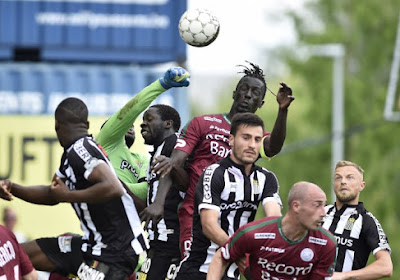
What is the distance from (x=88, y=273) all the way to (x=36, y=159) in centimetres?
1678

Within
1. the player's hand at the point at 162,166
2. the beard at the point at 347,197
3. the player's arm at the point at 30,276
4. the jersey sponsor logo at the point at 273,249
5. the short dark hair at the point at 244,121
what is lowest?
the player's arm at the point at 30,276

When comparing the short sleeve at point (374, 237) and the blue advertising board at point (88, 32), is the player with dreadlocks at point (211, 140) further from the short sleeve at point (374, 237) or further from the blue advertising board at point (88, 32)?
the blue advertising board at point (88, 32)

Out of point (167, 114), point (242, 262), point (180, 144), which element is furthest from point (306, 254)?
point (167, 114)

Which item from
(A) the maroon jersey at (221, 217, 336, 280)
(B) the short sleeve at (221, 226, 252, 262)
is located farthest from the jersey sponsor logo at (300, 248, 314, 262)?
(B) the short sleeve at (221, 226, 252, 262)

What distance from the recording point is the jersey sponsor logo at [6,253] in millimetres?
9062

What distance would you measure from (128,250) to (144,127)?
2242 mm

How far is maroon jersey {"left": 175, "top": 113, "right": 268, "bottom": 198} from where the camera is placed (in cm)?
1080

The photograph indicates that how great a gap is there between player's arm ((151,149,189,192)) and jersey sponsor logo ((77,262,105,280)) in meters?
1.17

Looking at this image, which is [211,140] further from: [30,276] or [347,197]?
[30,276]

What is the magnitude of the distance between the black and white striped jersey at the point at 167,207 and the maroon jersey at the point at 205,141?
0.54 m

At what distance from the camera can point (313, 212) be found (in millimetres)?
9227

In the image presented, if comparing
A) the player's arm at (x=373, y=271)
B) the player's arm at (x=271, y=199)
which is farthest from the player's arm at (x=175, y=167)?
the player's arm at (x=373, y=271)

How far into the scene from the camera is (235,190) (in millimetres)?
9891

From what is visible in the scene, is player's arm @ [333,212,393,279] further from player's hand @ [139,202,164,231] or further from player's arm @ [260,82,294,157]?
player's hand @ [139,202,164,231]
